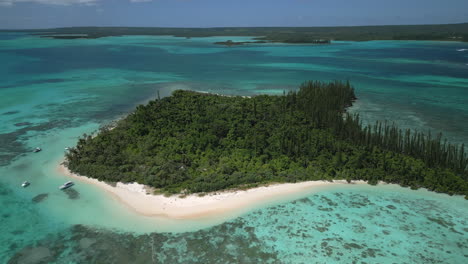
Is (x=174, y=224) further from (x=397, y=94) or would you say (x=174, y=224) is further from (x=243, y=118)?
(x=397, y=94)

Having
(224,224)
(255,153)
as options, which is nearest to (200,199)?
(224,224)

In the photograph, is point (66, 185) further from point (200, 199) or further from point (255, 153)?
point (255, 153)

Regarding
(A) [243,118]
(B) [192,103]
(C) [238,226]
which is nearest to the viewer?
(C) [238,226]

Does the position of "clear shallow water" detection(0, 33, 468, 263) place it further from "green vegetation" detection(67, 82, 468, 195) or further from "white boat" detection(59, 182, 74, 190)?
"green vegetation" detection(67, 82, 468, 195)

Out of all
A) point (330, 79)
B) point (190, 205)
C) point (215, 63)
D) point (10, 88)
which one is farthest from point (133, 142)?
point (215, 63)

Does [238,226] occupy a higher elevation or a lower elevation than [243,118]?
lower

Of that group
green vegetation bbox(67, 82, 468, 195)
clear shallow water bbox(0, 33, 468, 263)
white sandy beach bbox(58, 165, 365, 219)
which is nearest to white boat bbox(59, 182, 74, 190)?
clear shallow water bbox(0, 33, 468, 263)
